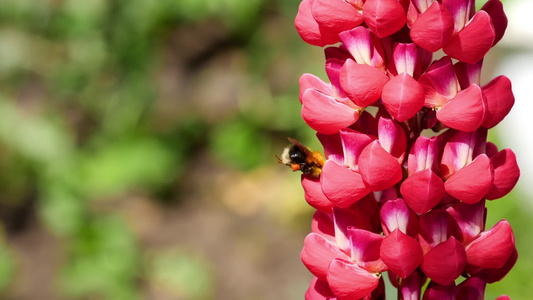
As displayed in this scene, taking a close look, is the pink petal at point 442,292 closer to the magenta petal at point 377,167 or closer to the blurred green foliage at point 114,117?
the magenta petal at point 377,167

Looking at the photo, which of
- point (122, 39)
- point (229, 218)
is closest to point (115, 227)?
point (229, 218)

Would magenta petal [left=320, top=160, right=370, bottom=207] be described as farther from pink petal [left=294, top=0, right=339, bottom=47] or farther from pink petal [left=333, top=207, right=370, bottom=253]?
pink petal [left=294, top=0, right=339, bottom=47]

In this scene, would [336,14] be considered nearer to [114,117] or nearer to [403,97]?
[403,97]

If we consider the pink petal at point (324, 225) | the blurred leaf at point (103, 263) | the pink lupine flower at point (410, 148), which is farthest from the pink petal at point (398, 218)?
the blurred leaf at point (103, 263)

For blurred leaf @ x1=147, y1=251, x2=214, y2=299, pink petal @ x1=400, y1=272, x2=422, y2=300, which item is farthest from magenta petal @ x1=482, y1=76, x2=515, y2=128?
blurred leaf @ x1=147, y1=251, x2=214, y2=299

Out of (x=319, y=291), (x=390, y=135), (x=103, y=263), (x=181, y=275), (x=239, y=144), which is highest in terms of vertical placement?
(x=390, y=135)

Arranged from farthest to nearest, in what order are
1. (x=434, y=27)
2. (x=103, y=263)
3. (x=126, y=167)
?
1. (x=126, y=167)
2. (x=103, y=263)
3. (x=434, y=27)

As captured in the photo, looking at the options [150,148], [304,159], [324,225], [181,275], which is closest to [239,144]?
[150,148]
